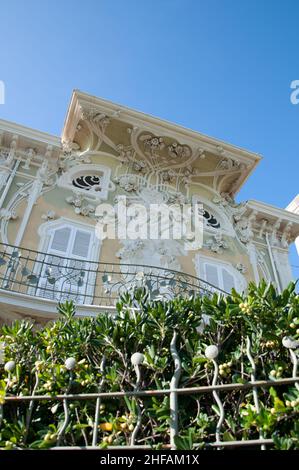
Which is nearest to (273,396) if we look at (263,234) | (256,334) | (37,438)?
(256,334)

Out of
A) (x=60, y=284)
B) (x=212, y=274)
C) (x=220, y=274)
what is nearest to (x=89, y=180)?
(x=60, y=284)

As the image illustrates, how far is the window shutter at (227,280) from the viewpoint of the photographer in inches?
362

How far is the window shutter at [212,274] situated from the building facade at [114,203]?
0.11 ft

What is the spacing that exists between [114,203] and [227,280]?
3.76 m

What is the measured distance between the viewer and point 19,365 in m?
3.82

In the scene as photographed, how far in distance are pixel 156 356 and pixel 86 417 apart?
90cm

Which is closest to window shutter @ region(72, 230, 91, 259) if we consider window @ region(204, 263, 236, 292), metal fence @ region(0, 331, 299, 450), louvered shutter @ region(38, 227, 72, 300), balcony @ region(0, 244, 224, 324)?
louvered shutter @ region(38, 227, 72, 300)

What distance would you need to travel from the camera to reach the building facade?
25.0ft

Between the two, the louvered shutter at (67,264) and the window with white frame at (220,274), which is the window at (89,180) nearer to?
the louvered shutter at (67,264)

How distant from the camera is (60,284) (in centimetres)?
748

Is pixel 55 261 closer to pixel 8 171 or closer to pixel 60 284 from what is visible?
pixel 60 284

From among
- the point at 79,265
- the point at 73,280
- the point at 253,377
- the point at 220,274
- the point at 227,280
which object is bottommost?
the point at 253,377

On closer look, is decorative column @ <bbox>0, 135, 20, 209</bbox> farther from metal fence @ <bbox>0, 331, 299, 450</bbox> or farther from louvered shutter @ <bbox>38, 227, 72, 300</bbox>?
metal fence @ <bbox>0, 331, 299, 450</bbox>
